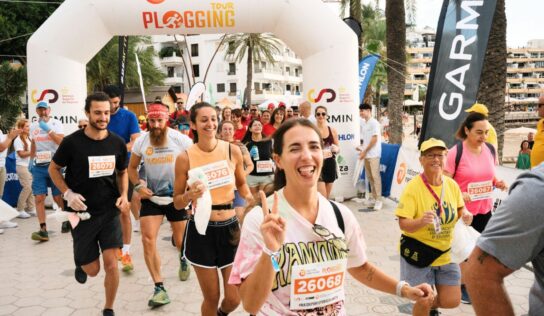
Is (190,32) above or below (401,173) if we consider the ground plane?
above

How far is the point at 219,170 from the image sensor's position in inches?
149

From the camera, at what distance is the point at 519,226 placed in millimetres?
1372

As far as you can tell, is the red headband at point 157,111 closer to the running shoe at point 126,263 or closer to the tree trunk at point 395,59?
the running shoe at point 126,263

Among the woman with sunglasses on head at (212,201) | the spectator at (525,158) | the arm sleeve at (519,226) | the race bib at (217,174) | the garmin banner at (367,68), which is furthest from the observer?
the spectator at (525,158)

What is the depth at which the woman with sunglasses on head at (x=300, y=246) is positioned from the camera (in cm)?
189

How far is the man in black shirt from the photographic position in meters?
4.09

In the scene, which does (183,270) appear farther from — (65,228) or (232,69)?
(232,69)

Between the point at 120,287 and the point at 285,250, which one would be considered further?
the point at 120,287

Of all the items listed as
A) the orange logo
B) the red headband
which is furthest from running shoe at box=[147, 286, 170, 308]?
the orange logo

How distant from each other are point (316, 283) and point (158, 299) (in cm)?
295

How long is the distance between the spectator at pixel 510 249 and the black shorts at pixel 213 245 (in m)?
2.25

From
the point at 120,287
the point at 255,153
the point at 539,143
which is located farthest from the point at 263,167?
the point at 539,143

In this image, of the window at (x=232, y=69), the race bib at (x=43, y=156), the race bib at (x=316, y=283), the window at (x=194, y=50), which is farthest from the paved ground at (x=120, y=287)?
the window at (x=194, y=50)

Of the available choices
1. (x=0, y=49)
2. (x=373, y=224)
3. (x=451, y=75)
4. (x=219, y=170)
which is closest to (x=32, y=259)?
(x=219, y=170)
